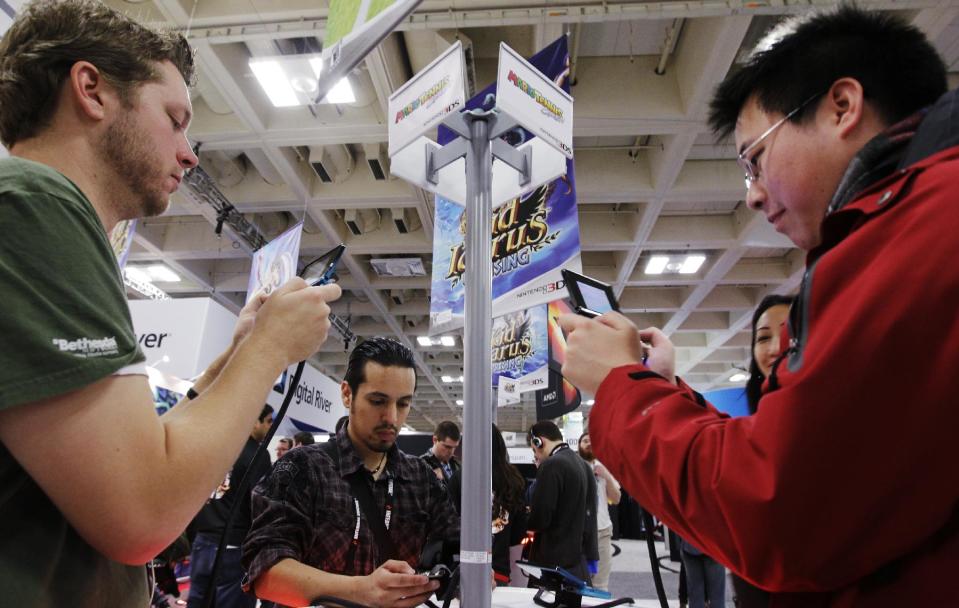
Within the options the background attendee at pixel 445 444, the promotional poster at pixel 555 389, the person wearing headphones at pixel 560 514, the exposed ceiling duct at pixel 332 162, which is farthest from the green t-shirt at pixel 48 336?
the exposed ceiling duct at pixel 332 162

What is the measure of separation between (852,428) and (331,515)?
5.95 ft

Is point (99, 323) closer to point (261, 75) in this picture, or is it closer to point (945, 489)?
point (945, 489)

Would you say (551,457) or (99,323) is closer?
(99,323)

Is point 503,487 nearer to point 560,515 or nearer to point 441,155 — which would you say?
point 560,515

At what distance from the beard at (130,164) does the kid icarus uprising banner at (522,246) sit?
1.96 metres

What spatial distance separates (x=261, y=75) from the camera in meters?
5.22

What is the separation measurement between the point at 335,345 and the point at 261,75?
995 cm

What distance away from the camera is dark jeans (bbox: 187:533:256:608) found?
4.31m

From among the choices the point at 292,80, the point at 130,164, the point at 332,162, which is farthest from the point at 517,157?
the point at 332,162

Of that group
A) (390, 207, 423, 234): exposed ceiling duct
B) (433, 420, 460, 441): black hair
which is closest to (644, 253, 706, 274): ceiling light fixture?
(390, 207, 423, 234): exposed ceiling duct

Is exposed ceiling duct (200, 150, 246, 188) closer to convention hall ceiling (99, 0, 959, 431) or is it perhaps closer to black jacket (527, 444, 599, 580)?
convention hall ceiling (99, 0, 959, 431)

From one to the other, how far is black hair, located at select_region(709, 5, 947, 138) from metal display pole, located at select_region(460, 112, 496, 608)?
30.8 inches

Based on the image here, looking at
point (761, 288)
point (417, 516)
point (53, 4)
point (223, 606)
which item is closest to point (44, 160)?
point (53, 4)

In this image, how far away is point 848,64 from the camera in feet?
2.95
